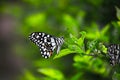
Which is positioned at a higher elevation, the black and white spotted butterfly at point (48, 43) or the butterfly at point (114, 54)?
the black and white spotted butterfly at point (48, 43)

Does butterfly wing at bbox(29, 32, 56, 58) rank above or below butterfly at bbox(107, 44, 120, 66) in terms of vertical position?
above

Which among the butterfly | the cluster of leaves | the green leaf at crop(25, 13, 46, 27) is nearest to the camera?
the butterfly

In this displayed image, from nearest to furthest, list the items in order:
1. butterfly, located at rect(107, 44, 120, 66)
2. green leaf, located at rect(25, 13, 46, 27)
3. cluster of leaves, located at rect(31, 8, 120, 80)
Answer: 1. butterfly, located at rect(107, 44, 120, 66)
2. cluster of leaves, located at rect(31, 8, 120, 80)
3. green leaf, located at rect(25, 13, 46, 27)

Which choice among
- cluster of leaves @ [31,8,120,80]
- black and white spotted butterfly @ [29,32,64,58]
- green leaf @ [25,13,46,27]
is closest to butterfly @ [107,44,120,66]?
cluster of leaves @ [31,8,120,80]

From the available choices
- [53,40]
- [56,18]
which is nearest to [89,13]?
[56,18]

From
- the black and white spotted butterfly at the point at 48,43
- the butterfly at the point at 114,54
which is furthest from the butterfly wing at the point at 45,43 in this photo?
the butterfly at the point at 114,54

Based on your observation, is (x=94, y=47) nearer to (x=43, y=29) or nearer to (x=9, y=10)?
(x=43, y=29)

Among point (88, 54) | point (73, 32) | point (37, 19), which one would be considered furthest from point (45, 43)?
point (37, 19)

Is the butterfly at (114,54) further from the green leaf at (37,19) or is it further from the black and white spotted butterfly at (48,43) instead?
the green leaf at (37,19)

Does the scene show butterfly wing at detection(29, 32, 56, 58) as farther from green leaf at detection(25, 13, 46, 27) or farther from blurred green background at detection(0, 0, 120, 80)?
green leaf at detection(25, 13, 46, 27)
